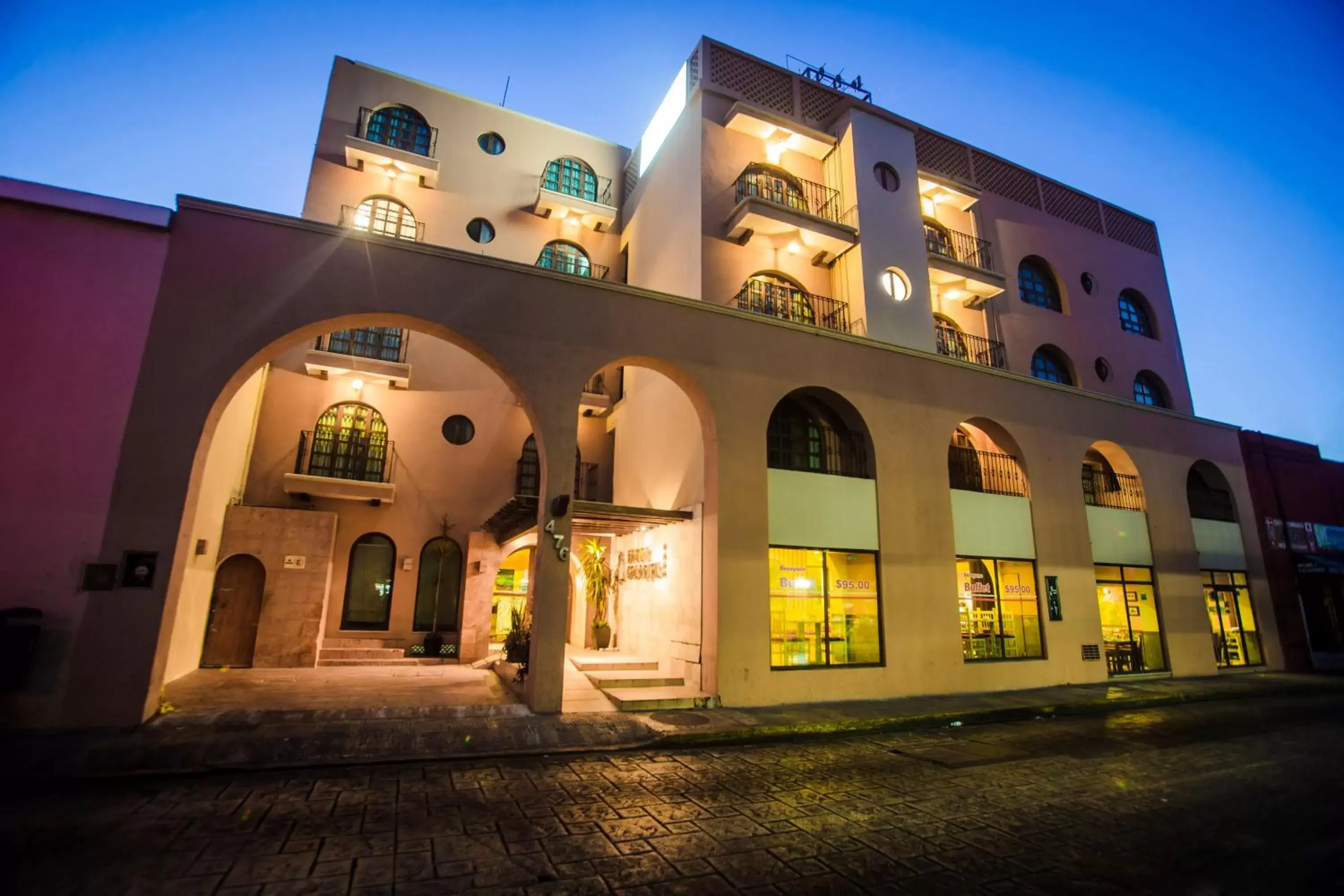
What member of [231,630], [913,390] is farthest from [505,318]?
[231,630]

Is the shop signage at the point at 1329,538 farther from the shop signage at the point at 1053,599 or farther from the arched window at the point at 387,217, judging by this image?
the arched window at the point at 387,217

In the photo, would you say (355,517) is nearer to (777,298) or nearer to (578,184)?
(777,298)

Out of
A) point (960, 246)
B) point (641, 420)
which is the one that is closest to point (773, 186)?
point (960, 246)

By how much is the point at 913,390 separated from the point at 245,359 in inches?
446

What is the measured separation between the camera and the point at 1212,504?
17.0 meters

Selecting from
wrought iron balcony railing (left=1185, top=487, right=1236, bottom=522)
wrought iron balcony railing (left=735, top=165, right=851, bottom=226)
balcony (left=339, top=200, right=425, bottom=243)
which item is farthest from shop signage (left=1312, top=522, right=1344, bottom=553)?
balcony (left=339, top=200, right=425, bottom=243)

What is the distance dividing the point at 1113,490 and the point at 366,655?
1901 cm

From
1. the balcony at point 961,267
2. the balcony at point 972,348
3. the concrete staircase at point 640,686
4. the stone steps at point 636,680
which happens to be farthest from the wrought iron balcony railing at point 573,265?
the stone steps at point 636,680

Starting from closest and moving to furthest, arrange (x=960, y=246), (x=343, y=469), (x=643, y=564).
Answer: (x=643, y=564), (x=343, y=469), (x=960, y=246)

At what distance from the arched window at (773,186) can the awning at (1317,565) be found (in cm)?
1691

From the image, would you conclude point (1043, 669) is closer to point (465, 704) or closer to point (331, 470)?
point (465, 704)

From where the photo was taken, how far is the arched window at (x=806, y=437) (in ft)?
41.1

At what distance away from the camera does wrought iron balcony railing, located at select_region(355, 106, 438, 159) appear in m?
17.2

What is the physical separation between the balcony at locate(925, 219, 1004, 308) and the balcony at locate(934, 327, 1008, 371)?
3.48 feet
